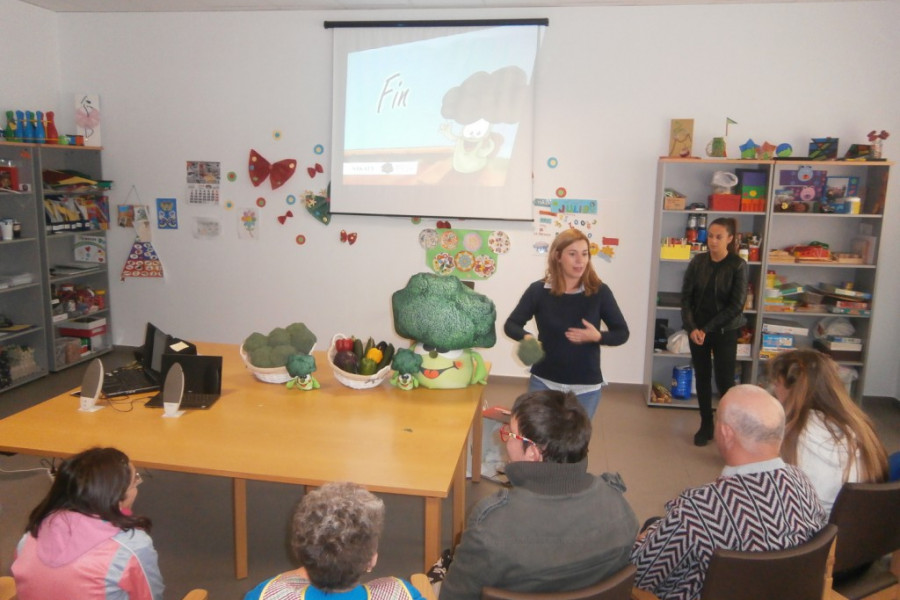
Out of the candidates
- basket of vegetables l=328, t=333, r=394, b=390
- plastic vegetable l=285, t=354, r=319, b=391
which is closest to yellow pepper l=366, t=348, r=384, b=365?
basket of vegetables l=328, t=333, r=394, b=390

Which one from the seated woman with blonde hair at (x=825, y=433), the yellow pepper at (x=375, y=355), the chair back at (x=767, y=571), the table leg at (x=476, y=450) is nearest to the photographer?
the chair back at (x=767, y=571)

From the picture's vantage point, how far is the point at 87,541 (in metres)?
1.71

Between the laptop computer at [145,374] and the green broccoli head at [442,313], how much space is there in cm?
106

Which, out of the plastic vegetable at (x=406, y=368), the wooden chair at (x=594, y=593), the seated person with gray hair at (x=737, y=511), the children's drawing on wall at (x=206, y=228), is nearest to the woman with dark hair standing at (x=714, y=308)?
the plastic vegetable at (x=406, y=368)

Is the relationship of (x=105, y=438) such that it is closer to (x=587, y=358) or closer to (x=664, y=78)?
(x=587, y=358)

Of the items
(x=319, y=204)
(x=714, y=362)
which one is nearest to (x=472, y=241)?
(x=319, y=204)

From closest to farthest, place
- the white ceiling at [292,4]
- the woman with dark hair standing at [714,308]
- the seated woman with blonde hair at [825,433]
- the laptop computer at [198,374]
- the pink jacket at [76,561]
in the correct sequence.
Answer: the pink jacket at [76,561]
the seated woman with blonde hair at [825,433]
the laptop computer at [198,374]
the woman with dark hair standing at [714,308]
the white ceiling at [292,4]

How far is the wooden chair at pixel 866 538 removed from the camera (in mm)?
1851

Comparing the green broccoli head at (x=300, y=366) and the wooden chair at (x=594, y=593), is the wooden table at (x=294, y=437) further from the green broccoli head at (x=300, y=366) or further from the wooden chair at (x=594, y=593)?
the wooden chair at (x=594, y=593)

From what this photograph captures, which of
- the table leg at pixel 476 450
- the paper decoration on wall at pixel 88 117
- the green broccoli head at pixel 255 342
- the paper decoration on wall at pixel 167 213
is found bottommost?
the table leg at pixel 476 450

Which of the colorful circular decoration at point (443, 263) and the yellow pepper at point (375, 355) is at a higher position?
the colorful circular decoration at point (443, 263)

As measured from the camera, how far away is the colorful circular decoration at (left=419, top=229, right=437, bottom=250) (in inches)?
205

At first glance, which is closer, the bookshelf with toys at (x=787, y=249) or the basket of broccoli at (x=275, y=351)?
the basket of broccoli at (x=275, y=351)

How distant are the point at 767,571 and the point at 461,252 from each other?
3835 mm
